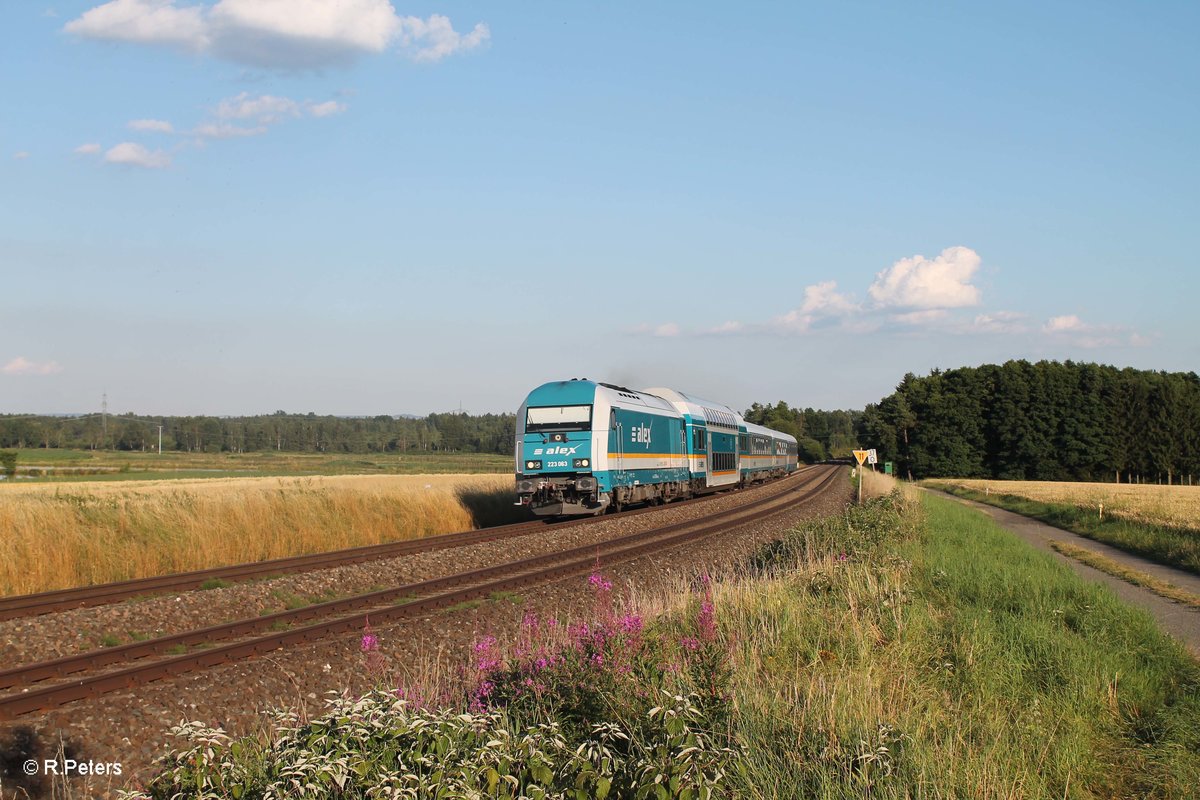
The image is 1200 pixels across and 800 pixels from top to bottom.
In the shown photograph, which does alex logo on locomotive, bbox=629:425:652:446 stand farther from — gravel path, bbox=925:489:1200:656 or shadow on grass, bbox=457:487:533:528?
gravel path, bbox=925:489:1200:656

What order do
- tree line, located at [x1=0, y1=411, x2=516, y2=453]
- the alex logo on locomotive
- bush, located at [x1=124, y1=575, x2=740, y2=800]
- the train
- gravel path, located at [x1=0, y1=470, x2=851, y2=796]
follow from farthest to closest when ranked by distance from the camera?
1. tree line, located at [x1=0, y1=411, x2=516, y2=453]
2. the alex logo on locomotive
3. the train
4. gravel path, located at [x1=0, y1=470, x2=851, y2=796]
5. bush, located at [x1=124, y1=575, x2=740, y2=800]

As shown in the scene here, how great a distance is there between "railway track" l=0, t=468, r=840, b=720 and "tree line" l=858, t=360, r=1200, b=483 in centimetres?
8885

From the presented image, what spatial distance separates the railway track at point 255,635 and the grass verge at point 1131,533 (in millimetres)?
10663

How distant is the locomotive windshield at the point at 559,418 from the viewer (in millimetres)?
25016

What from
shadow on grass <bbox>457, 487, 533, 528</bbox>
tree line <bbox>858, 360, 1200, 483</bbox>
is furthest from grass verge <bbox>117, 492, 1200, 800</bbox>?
tree line <bbox>858, 360, 1200, 483</bbox>

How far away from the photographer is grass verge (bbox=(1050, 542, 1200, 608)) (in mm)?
13602

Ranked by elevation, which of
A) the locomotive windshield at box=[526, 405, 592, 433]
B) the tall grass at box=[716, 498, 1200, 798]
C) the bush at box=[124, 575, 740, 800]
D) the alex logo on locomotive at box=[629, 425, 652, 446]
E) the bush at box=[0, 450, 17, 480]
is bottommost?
the bush at box=[0, 450, 17, 480]

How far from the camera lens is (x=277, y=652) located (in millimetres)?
9602

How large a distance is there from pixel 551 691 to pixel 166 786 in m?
2.44

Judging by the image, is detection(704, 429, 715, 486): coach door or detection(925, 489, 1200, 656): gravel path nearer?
detection(925, 489, 1200, 656): gravel path

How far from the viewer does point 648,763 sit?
13.0 feet

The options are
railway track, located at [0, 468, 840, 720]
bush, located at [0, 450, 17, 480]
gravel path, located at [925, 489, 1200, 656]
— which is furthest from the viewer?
bush, located at [0, 450, 17, 480]

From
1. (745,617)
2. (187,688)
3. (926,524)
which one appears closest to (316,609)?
(187,688)

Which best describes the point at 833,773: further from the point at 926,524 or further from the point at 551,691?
the point at 926,524
